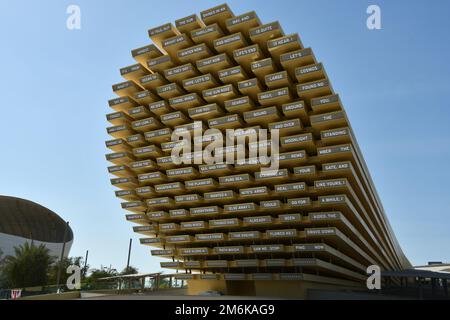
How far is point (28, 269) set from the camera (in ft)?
164

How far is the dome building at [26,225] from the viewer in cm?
8181

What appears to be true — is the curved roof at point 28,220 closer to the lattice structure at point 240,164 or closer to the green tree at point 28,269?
the green tree at point 28,269

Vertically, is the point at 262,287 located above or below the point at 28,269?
below

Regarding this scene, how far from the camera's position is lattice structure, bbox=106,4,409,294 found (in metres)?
25.8

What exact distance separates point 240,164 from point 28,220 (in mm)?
75014

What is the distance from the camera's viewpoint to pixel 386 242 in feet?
173

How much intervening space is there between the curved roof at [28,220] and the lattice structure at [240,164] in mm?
62117

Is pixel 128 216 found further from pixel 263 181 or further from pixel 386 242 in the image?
pixel 386 242

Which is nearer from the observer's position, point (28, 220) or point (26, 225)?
point (26, 225)

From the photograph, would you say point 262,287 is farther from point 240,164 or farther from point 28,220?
point 28,220

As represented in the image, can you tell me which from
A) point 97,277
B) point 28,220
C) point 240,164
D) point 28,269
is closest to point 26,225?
point 28,220

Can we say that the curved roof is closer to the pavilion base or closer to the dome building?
the dome building
